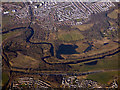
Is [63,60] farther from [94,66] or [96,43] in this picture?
[96,43]

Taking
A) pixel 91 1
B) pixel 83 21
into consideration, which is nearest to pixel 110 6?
pixel 91 1

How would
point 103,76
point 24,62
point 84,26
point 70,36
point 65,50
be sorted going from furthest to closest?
point 84,26 < point 70,36 < point 65,50 < point 24,62 < point 103,76

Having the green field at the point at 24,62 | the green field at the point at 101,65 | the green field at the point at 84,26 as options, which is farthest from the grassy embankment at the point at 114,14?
the green field at the point at 24,62

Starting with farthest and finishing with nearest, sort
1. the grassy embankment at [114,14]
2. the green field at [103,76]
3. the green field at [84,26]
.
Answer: the grassy embankment at [114,14] < the green field at [84,26] < the green field at [103,76]

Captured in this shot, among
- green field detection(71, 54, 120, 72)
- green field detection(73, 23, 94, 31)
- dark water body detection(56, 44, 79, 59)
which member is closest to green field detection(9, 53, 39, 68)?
dark water body detection(56, 44, 79, 59)

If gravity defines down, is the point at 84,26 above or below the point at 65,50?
above

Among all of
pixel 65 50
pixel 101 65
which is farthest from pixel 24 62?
pixel 101 65

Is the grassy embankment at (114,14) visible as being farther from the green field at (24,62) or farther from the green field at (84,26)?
the green field at (24,62)

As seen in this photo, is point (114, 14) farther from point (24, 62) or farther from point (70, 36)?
point (24, 62)
